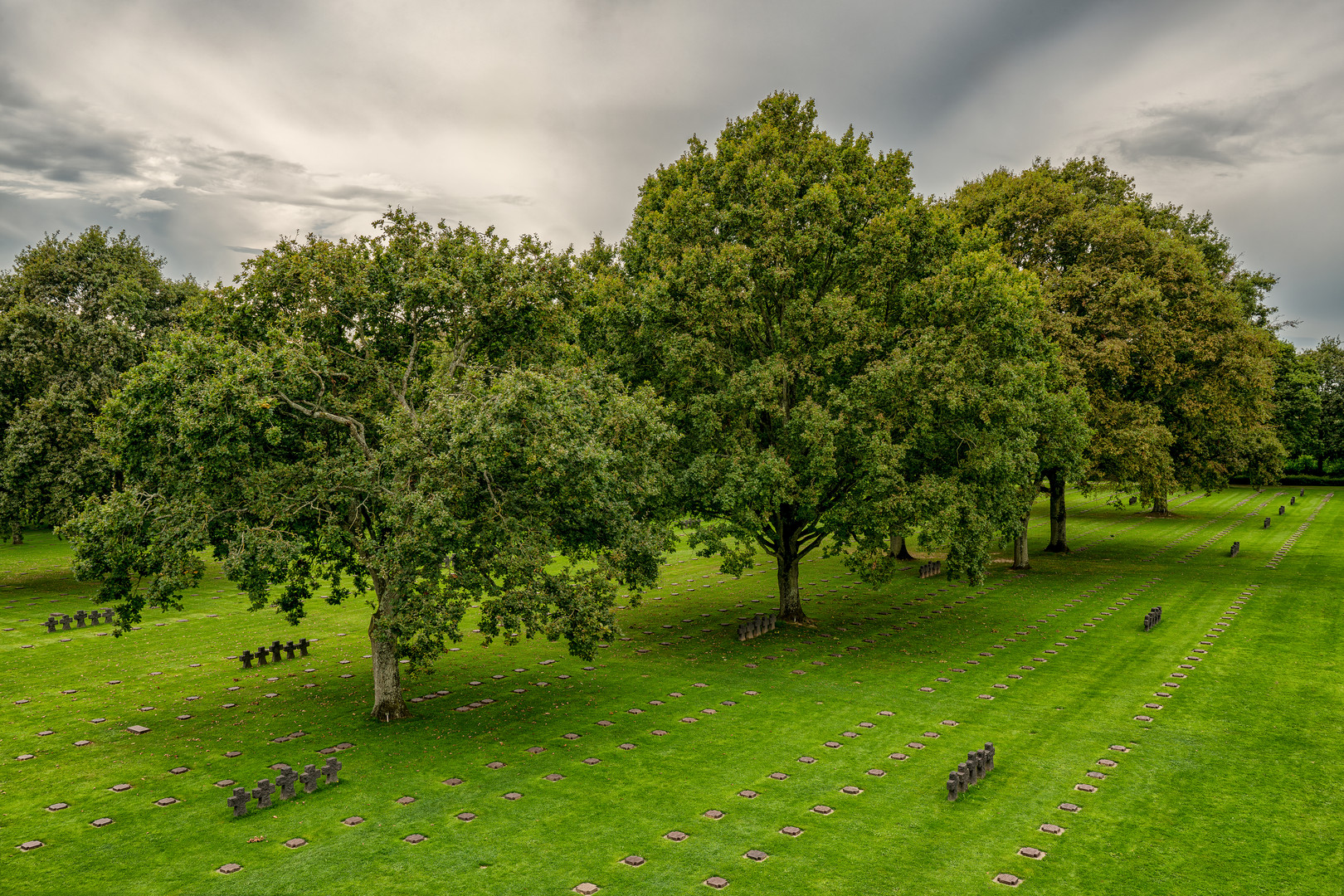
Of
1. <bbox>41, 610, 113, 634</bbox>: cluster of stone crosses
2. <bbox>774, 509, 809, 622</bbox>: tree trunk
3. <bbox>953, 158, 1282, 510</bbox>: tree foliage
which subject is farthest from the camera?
<bbox>953, 158, 1282, 510</bbox>: tree foliage

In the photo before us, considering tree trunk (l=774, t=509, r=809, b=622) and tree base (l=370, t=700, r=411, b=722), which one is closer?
tree base (l=370, t=700, r=411, b=722)

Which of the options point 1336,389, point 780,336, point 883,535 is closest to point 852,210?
point 780,336

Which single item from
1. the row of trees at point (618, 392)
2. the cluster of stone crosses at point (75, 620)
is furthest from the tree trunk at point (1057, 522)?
the cluster of stone crosses at point (75, 620)

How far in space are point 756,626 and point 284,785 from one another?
1543 centimetres

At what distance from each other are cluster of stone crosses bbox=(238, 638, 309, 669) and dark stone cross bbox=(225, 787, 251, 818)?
10.4 metres

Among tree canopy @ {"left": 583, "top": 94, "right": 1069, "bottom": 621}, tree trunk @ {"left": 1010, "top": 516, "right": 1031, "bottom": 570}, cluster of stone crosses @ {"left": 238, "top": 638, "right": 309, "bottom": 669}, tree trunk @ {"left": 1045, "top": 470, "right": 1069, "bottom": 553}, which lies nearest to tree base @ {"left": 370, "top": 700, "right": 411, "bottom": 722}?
cluster of stone crosses @ {"left": 238, "top": 638, "right": 309, "bottom": 669}

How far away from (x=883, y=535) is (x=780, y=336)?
6708 mm

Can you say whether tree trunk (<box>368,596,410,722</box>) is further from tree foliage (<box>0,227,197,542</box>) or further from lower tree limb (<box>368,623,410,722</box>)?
tree foliage (<box>0,227,197,542</box>)

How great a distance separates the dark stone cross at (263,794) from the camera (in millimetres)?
13966

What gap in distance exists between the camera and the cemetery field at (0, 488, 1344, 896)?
12.2m

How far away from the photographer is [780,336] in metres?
24.6

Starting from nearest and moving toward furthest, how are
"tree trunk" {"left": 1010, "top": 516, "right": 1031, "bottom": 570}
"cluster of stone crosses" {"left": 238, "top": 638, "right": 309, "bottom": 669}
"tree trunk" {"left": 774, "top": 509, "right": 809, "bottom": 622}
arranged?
1. "cluster of stone crosses" {"left": 238, "top": 638, "right": 309, "bottom": 669}
2. "tree trunk" {"left": 774, "top": 509, "right": 809, "bottom": 622}
3. "tree trunk" {"left": 1010, "top": 516, "right": 1031, "bottom": 570}

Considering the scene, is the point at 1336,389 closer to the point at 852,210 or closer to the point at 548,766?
the point at 852,210

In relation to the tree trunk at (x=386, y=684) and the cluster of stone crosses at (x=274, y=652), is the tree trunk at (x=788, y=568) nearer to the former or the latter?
the tree trunk at (x=386, y=684)
